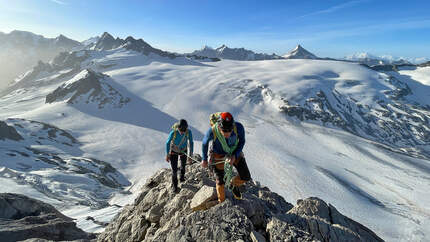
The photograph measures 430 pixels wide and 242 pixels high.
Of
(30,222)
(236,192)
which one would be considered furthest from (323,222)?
(30,222)

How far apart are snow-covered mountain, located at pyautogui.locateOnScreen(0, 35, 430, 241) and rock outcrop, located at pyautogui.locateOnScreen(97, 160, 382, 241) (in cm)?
1146

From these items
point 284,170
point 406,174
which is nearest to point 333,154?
point 406,174

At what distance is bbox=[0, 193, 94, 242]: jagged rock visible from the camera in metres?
11.1

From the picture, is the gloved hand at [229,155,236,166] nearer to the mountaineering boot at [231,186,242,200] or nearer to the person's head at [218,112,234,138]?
the person's head at [218,112,234,138]

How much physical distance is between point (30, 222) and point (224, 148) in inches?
495

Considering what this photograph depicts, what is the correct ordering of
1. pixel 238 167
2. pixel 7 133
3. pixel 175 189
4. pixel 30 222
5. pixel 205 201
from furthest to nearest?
pixel 7 133, pixel 30 222, pixel 175 189, pixel 238 167, pixel 205 201

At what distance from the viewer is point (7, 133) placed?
162 feet

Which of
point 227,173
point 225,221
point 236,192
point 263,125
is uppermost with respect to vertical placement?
point 227,173

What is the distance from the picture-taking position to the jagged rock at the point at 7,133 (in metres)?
48.2

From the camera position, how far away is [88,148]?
59.6 m

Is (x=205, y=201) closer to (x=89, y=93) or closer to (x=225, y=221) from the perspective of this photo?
(x=225, y=221)

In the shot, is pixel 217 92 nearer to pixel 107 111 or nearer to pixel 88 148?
pixel 107 111

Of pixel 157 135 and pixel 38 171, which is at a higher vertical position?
pixel 38 171

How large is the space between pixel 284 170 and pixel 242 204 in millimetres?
46877
